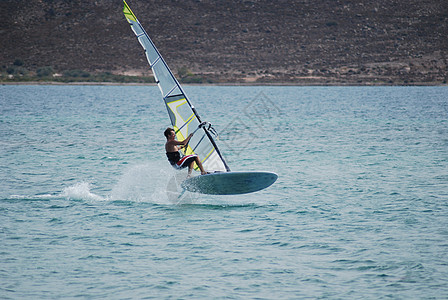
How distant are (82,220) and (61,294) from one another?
142 inches

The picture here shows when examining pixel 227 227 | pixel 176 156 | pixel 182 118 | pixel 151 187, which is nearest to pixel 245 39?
pixel 151 187

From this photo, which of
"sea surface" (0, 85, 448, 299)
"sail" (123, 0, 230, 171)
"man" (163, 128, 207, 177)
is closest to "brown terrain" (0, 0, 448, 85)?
"sea surface" (0, 85, 448, 299)

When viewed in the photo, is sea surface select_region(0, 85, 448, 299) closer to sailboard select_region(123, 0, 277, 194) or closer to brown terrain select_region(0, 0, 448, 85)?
sailboard select_region(123, 0, 277, 194)

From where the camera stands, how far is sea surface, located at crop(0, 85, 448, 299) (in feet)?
25.8

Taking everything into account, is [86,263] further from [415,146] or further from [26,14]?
[26,14]

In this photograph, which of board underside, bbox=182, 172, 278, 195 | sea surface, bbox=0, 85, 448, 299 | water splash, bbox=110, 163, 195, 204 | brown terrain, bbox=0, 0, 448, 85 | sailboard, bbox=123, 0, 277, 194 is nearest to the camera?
sea surface, bbox=0, 85, 448, 299

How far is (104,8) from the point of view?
3720 inches

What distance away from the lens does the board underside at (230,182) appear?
1131 cm

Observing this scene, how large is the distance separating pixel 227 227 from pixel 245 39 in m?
79.5

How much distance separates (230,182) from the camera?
1154 centimetres

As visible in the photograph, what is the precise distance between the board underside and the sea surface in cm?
43

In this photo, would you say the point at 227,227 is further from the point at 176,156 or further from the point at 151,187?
the point at 151,187

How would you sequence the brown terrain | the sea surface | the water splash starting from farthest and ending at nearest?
the brown terrain, the water splash, the sea surface

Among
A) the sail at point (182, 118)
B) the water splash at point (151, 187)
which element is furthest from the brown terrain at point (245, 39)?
the sail at point (182, 118)
